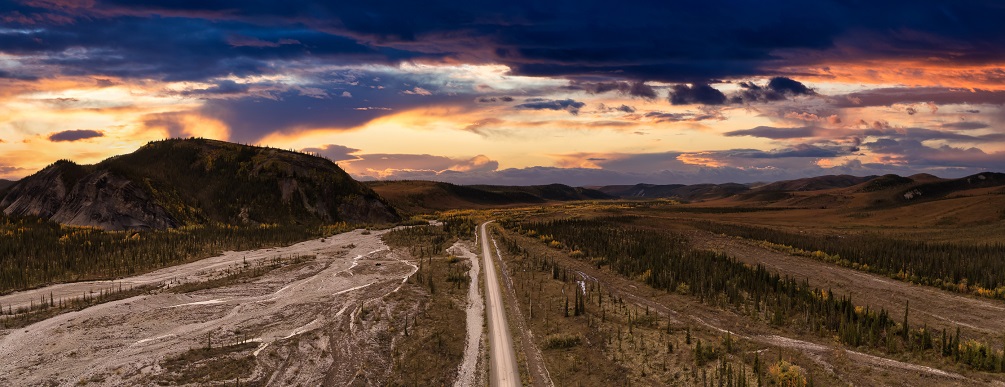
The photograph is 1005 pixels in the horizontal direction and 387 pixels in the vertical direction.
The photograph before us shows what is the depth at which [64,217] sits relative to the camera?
60.6 meters

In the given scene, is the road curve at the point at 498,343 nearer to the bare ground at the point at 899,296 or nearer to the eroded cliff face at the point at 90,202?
the bare ground at the point at 899,296

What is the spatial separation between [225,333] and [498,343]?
1254 cm

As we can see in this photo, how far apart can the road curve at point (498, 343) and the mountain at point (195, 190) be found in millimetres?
49825

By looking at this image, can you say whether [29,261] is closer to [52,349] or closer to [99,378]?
[52,349]

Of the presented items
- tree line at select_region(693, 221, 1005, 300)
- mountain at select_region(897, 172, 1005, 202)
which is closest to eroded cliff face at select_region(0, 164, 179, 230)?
tree line at select_region(693, 221, 1005, 300)

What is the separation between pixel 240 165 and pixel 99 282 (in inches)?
2331

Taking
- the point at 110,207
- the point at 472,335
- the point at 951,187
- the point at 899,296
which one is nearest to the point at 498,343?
the point at 472,335

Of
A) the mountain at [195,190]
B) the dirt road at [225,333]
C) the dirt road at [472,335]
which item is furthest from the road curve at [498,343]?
the mountain at [195,190]

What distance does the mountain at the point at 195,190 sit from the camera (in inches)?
2440

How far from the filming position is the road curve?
18.2 metres

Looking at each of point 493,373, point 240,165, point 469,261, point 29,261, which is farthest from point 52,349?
point 240,165

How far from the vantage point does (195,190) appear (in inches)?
3108

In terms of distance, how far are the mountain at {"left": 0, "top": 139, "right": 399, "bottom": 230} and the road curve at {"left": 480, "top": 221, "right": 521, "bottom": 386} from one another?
49825 millimetres

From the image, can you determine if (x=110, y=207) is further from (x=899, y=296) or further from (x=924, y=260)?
(x=924, y=260)
